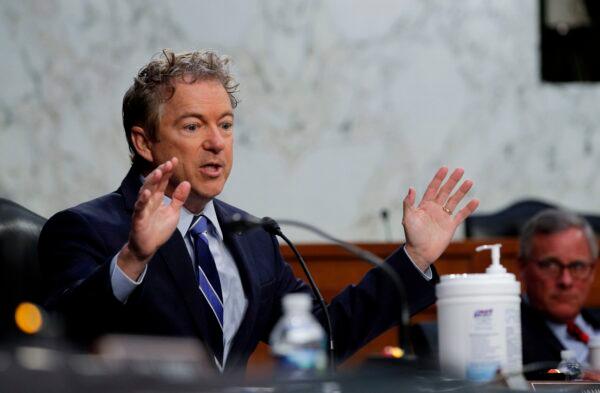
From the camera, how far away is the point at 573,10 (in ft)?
20.3

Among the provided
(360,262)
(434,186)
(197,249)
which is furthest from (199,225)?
(360,262)

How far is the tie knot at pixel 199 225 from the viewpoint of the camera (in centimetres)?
228

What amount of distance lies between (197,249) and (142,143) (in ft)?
0.94

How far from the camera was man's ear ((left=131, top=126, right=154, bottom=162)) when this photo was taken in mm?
2389

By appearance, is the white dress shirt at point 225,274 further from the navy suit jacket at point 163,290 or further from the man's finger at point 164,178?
the man's finger at point 164,178

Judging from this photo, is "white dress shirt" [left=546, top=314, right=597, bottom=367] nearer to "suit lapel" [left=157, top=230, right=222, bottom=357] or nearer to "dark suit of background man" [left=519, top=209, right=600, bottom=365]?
"dark suit of background man" [left=519, top=209, right=600, bottom=365]

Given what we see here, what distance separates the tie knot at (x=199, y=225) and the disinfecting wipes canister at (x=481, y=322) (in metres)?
0.62

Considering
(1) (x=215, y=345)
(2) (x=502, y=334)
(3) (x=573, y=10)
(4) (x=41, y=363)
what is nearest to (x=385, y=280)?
(1) (x=215, y=345)

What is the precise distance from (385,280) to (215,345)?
351mm

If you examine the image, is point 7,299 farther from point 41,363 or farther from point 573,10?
point 573,10

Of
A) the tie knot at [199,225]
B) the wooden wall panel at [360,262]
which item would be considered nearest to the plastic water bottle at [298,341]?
the tie knot at [199,225]

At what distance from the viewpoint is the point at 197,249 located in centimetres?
226

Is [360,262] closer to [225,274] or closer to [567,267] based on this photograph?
[567,267]

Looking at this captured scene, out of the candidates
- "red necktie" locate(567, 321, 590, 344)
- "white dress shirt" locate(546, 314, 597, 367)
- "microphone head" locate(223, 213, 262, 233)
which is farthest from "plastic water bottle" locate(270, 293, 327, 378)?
"red necktie" locate(567, 321, 590, 344)
